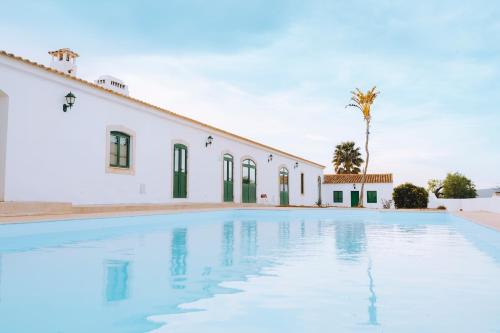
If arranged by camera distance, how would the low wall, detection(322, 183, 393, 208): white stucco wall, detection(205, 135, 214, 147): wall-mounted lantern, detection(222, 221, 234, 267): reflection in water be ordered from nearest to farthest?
detection(222, 221, 234, 267): reflection in water < the low wall < detection(205, 135, 214, 147): wall-mounted lantern < detection(322, 183, 393, 208): white stucco wall

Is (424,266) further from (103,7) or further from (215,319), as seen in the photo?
(103,7)

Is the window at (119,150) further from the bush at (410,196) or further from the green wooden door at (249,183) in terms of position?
the bush at (410,196)

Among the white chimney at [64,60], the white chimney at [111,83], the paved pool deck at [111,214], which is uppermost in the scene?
the white chimney at [64,60]

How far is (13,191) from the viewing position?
9469 millimetres

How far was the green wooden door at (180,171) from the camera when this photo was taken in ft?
52.8

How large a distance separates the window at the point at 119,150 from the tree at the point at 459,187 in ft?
162

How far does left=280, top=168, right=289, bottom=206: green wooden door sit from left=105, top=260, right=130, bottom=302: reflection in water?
21.9 m

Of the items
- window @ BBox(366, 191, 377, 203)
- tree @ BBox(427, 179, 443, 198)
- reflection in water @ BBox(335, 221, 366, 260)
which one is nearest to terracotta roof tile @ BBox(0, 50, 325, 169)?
window @ BBox(366, 191, 377, 203)

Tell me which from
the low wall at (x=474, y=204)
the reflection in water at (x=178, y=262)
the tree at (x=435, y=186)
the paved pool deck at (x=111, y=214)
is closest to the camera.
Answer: the reflection in water at (x=178, y=262)

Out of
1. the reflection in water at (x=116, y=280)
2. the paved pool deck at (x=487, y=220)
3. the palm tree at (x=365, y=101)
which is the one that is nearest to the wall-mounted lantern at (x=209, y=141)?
the paved pool deck at (x=487, y=220)

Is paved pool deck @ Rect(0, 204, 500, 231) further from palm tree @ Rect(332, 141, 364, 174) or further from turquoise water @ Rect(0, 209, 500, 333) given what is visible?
palm tree @ Rect(332, 141, 364, 174)

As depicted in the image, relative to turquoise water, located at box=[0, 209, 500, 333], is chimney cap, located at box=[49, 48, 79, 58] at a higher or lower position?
higher

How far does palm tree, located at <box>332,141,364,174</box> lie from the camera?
136 feet

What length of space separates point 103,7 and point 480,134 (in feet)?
78.0
